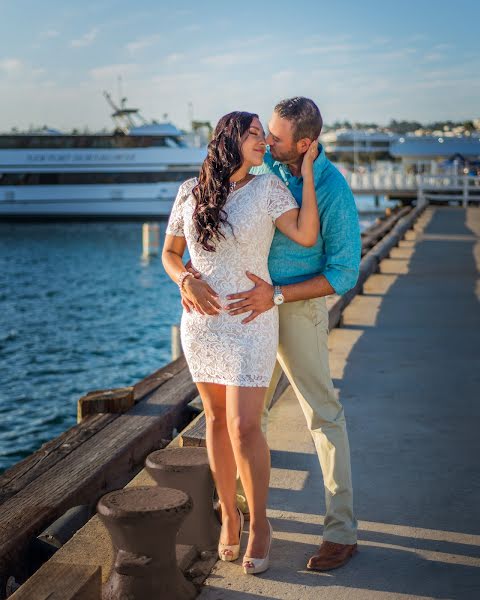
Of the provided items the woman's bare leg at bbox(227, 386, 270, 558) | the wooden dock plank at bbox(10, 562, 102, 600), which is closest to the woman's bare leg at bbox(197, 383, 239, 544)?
the woman's bare leg at bbox(227, 386, 270, 558)

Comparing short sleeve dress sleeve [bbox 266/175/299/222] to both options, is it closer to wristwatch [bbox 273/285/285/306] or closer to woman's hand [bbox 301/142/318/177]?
woman's hand [bbox 301/142/318/177]

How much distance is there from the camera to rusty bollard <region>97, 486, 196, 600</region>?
10.2ft

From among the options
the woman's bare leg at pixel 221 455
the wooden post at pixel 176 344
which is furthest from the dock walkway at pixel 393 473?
the wooden post at pixel 176 344

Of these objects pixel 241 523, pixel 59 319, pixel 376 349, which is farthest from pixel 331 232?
pixel 59 319

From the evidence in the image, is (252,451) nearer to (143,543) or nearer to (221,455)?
(221,455)

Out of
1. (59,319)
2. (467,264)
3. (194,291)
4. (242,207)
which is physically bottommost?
(59,319)

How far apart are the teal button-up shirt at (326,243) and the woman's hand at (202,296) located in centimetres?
33

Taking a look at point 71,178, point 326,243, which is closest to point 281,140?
point 326,243

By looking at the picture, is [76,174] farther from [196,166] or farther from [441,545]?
[441,545]

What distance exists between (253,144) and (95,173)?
207ft

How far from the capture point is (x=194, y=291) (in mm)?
3387

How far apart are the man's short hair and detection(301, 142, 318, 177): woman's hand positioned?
4 cm

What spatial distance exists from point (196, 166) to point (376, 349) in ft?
185

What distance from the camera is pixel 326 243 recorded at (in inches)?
141
